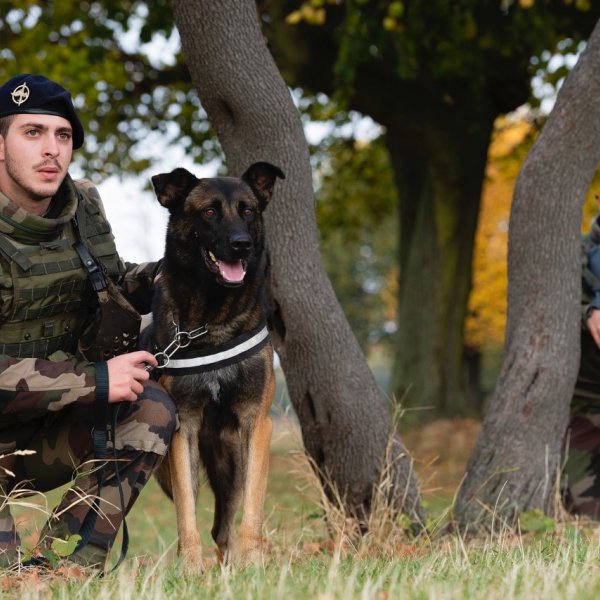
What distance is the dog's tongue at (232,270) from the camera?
4.29 m

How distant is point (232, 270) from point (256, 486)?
0.99 m

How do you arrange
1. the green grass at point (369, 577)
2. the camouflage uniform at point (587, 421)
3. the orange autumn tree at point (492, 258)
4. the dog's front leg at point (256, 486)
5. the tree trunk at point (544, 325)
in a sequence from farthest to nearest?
the orange autumn tree at point (492, 258) → the camouflage uniform at point (587, 421) → the tree trunk at point (544, 325) → the dog's front leg at point (256, 486) → the green grass at point (369, 577)

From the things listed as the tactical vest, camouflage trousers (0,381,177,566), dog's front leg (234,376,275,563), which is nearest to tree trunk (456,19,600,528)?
dog's front leg (234,376,275,563)

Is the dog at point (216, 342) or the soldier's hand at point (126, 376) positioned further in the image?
the dog at point (216, 342)

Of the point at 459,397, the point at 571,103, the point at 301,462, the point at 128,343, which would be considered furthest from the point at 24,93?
the point at 459,397

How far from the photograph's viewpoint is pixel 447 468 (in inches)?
445

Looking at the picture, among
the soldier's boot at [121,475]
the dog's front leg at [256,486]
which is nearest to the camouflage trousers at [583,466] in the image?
the dog's front leg at [256,486]

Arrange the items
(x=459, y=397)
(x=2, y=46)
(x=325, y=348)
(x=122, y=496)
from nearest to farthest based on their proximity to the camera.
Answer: (x=122, y=496) → (x=325, y=348) → (x=2, y=46) → (x=459, y=397)

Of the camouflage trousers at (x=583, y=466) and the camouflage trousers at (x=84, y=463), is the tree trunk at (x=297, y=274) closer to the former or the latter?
the camouflage trousers at (x=84, y=463)

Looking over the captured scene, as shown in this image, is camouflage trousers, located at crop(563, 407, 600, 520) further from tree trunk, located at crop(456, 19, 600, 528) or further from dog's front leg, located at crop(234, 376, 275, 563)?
dog's front leg, located at crop(234, 376, 275, 563)

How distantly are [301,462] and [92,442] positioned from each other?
147cm

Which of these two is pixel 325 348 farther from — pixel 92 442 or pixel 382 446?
pixel 92 442

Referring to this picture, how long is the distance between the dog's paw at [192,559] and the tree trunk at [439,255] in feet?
27.7

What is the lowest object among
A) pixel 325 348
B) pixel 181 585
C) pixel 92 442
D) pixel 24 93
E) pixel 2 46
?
pixel 181 585
